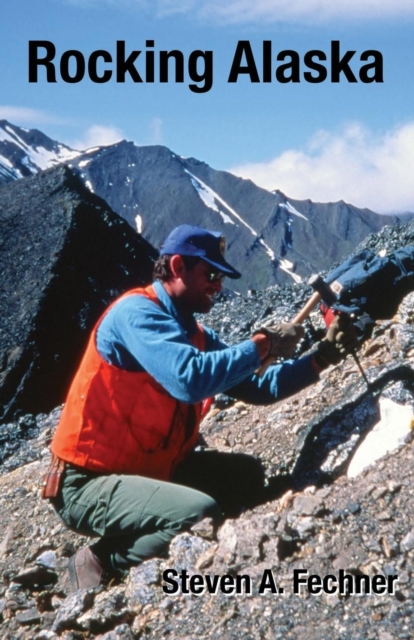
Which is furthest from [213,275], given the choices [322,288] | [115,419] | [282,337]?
[322,288]

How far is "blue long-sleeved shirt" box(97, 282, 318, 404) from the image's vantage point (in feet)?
10.5

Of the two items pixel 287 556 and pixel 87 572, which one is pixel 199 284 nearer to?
pixel 287 556

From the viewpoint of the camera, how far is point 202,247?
3516 millimetres

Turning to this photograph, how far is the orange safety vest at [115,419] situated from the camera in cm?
346

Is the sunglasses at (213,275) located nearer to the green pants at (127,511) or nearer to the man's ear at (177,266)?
the man's ear at (177,266)

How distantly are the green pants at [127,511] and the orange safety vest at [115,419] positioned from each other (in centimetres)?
13

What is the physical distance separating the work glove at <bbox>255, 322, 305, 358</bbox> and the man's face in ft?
1.18

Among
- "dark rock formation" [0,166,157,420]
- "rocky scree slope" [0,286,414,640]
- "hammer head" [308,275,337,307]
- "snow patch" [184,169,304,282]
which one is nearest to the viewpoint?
"rocky scree slope" [0,286,414,640]

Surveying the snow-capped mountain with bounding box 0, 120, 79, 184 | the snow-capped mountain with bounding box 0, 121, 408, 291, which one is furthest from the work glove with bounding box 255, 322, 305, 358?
the snow-capped mountain with bounding box 0, 120, 79, 184

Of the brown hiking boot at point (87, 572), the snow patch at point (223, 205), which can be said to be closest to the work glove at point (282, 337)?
the brown hiking boot at point (87, 572)

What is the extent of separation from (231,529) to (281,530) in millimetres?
249

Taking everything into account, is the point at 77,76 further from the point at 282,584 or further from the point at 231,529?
the point at 282,584

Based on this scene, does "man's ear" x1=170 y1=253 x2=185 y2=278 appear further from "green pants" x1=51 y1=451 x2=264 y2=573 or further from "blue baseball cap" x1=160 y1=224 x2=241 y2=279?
"green pants" x1=51 y1=451 x2=264 y2=573

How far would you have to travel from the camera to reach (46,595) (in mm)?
3811
